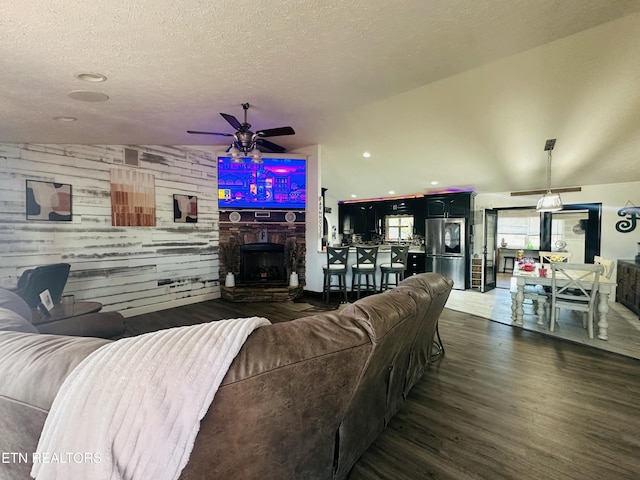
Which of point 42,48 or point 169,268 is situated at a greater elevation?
point 42,48

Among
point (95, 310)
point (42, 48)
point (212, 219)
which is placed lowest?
point (95, 310)

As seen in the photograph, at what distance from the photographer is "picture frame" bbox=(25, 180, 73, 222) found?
360 centimetres

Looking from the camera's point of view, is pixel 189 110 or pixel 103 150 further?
pixel 103 150

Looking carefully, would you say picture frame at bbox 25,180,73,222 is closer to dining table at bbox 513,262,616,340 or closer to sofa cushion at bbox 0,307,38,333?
sofa cushion at bbox 0,307,38,333

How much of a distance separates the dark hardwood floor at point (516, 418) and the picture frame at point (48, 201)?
4.54m

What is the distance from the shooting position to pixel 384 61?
2273 millimetres

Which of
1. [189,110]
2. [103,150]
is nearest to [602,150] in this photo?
[189,110]

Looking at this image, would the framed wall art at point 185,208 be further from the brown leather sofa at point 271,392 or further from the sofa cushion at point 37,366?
the sofa cushion at point 37,366

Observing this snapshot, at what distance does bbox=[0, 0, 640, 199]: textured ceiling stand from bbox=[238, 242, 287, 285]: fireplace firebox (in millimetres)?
2133

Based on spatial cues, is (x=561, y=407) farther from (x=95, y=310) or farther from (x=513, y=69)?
(x=95, y=310)

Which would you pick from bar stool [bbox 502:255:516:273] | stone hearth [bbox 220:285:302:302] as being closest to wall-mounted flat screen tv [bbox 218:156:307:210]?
stone hearth [bbox 220:285:302:302]

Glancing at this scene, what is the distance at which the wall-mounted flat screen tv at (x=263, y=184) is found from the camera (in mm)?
5531

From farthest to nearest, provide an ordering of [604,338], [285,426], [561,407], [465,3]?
1. [604,338]
2. [561,407]
3. [465,3]
4. [285,426]

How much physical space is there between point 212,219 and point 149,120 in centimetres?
248
